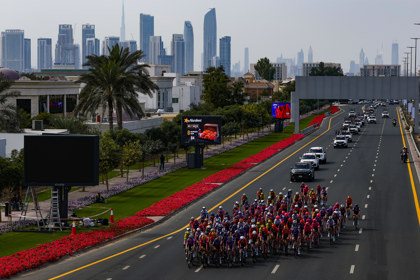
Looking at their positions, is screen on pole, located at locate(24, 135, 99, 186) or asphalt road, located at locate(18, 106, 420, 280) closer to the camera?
asphalt road, located at locate(18, 106, 420, 280)

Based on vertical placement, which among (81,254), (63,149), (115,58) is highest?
(115,58)

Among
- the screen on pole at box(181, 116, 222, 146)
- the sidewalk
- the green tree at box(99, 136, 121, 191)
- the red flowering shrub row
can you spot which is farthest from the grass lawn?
the screen on pole at box(181, 116, 222, 146)

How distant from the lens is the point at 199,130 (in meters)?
66.6

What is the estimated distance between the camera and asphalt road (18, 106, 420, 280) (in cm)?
2778

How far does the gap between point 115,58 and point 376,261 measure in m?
39.7

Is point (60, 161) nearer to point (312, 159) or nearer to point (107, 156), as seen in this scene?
point (107, 156)

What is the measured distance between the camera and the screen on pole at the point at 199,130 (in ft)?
218

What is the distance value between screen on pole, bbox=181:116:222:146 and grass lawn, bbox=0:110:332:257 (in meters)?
2.67

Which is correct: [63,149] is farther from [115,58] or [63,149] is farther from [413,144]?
[413,144]

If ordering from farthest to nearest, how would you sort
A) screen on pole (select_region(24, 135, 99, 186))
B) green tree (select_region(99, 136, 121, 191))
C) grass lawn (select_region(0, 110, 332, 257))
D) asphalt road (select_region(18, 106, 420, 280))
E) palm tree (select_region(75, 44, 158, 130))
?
palm tree (select_region(75, 44, 158, 130))
green tree (select_region(99, 136, 121, 191))
screen on pole (select_region(24, 135, 99, 186))
grass lawn (select_region(0, 110, 332, 257))
asphalt road (select_region(18, 106, 420, 280))

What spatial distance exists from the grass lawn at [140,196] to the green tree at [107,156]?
7.15 ft

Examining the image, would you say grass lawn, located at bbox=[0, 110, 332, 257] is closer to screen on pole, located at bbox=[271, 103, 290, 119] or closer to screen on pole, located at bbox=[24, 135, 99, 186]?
screen on pole, located at bbox=[24, 135, 99, 186]

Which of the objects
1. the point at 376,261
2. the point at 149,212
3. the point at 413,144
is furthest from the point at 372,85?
the point at 376,261

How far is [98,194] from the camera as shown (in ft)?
156
